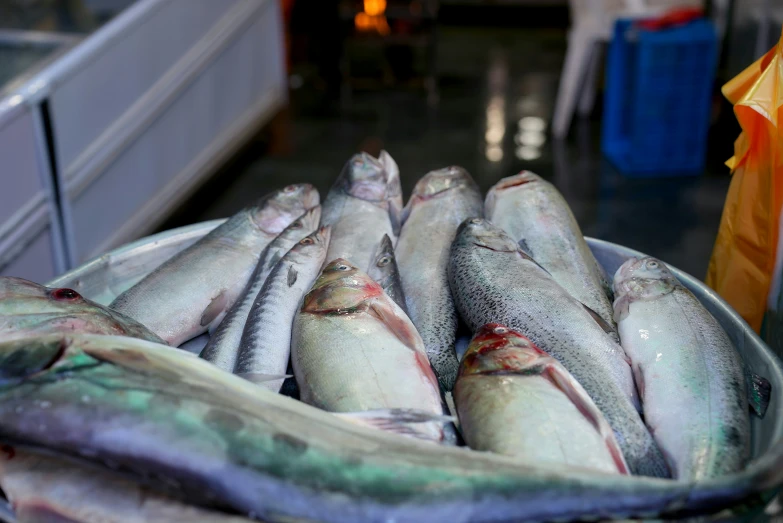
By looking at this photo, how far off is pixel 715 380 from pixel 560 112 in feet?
15.6

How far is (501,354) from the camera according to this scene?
136cm

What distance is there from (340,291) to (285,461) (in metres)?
0.56

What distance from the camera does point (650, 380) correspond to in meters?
1.42

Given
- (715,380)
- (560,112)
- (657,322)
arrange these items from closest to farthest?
(715,380), (657,322), (560,112)

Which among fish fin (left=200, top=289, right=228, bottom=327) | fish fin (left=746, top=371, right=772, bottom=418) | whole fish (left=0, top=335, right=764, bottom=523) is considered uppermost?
whole fish (left=0, top=335, right=764, bottom=523)

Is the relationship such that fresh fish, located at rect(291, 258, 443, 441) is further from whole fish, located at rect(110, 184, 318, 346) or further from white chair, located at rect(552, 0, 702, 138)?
white chair, located at rect(552, 0, 702, 138)

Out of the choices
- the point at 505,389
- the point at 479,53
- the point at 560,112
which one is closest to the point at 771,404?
the point at 505,389

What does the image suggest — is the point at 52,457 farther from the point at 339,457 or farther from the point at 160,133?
the point at 160,133

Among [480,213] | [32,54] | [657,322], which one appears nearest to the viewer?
[657,322]

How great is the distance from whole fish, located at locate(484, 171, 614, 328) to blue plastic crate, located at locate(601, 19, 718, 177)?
3188 mm

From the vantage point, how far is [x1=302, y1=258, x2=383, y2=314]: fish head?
1.52 meters

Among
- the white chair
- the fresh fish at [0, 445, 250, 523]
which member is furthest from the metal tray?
the white chair

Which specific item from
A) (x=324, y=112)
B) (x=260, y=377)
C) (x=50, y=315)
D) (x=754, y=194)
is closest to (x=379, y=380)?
(x=260, y=377)

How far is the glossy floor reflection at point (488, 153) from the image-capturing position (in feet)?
15.1
